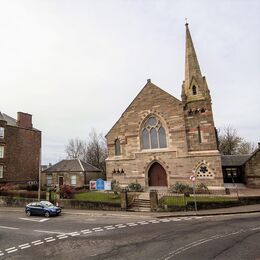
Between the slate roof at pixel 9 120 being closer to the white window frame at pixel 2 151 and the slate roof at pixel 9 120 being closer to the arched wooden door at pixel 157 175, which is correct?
the white window frame at pixel 2 151

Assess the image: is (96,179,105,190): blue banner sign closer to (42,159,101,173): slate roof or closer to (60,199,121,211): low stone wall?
(42,159,101,173): slate roof

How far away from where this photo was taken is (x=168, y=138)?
30344 millimetres

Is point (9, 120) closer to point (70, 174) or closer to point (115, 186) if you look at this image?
point (70, 174)

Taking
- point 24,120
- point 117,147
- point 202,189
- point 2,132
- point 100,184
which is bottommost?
point 202,189

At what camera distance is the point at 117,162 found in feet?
108

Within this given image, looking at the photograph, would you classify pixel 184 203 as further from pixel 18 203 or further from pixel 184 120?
pixel 18 203

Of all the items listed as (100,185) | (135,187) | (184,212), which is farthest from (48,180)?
(184,212)

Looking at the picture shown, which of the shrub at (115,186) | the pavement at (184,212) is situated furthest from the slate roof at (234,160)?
the shrub at (115,186)

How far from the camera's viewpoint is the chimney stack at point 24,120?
42.2m

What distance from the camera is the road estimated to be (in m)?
9.89

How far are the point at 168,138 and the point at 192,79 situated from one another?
882 centimetres

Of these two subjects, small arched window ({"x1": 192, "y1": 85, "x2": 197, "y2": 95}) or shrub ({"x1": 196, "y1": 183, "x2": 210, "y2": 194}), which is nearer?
shrub ({"x1": 196, "y1": 183, "x2": 210, "y2": 194})

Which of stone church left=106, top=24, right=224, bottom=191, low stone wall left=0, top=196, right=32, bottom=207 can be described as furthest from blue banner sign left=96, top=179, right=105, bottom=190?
low stone wall left=0, top=196, right=32, bottom=207

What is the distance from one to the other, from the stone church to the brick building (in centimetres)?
1738
